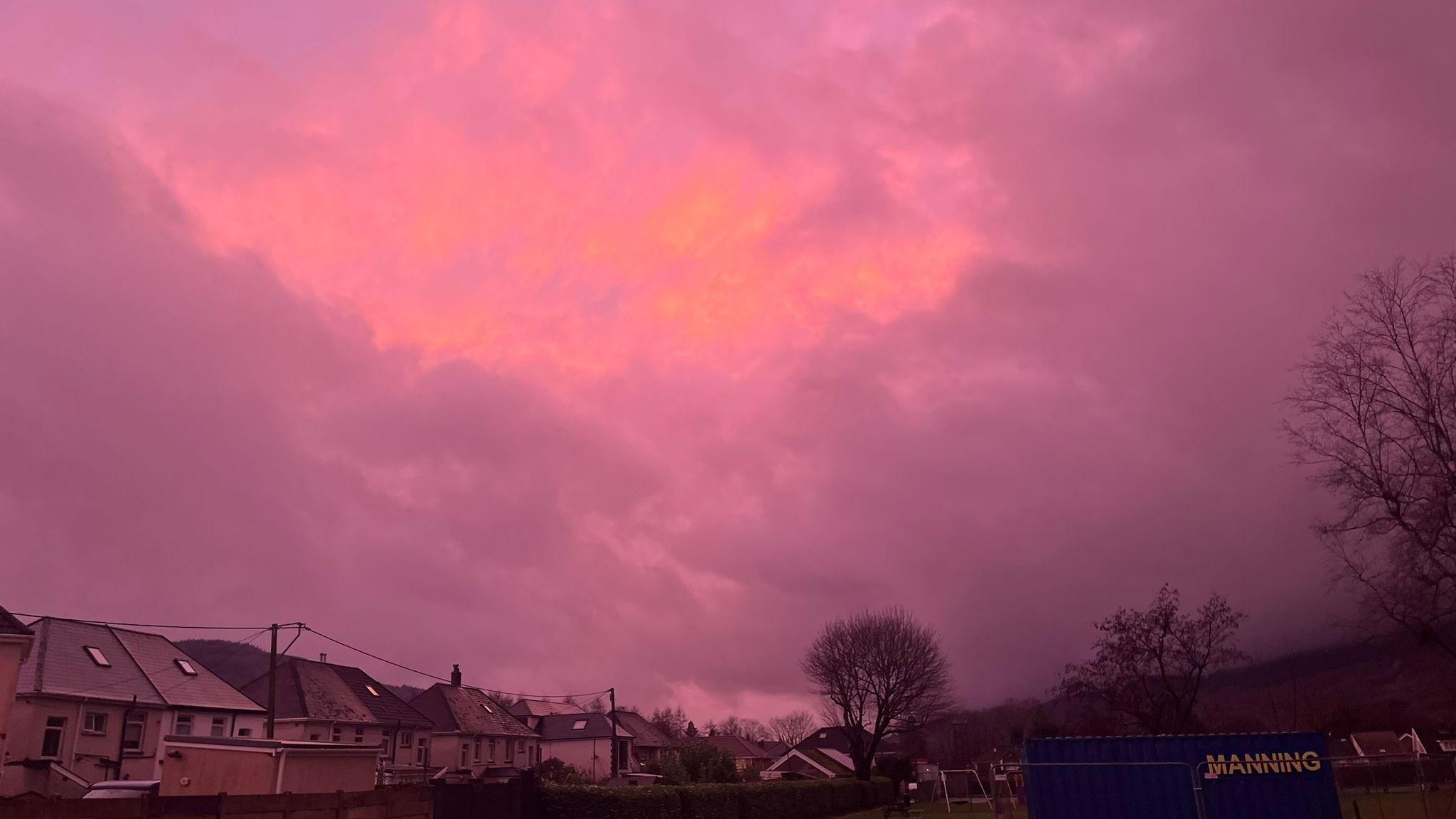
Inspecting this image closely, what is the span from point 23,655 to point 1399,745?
78883 mm

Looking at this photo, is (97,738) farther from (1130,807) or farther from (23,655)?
(1130,807)

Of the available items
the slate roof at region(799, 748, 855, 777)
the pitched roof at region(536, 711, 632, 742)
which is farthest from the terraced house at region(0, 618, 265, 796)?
the slate roof at region(799, 748, 855, 777)

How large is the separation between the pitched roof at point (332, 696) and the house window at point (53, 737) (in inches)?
629

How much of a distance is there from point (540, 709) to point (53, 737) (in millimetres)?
66687

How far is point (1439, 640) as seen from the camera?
2528 cm

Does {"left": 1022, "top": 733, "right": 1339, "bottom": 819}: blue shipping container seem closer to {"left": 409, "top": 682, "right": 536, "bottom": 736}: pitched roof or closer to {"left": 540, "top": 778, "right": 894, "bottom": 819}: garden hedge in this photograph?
{"left": 540, "top": 778, "right": 894, "bottom": 819}: garden hedge

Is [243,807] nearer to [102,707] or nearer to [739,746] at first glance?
[102,707]

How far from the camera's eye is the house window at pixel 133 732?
1626 inches

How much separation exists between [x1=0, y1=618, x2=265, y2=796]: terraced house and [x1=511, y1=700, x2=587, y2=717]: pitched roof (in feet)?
167

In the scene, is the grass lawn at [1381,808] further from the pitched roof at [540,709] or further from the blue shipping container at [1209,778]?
the pitched roof at [540,709]

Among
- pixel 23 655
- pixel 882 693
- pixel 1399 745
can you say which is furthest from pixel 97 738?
pixel 1399 745

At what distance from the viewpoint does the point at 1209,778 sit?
72.3 ft

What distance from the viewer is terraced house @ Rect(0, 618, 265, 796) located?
3653cm

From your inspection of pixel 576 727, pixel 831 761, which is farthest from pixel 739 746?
pixel 576 727
